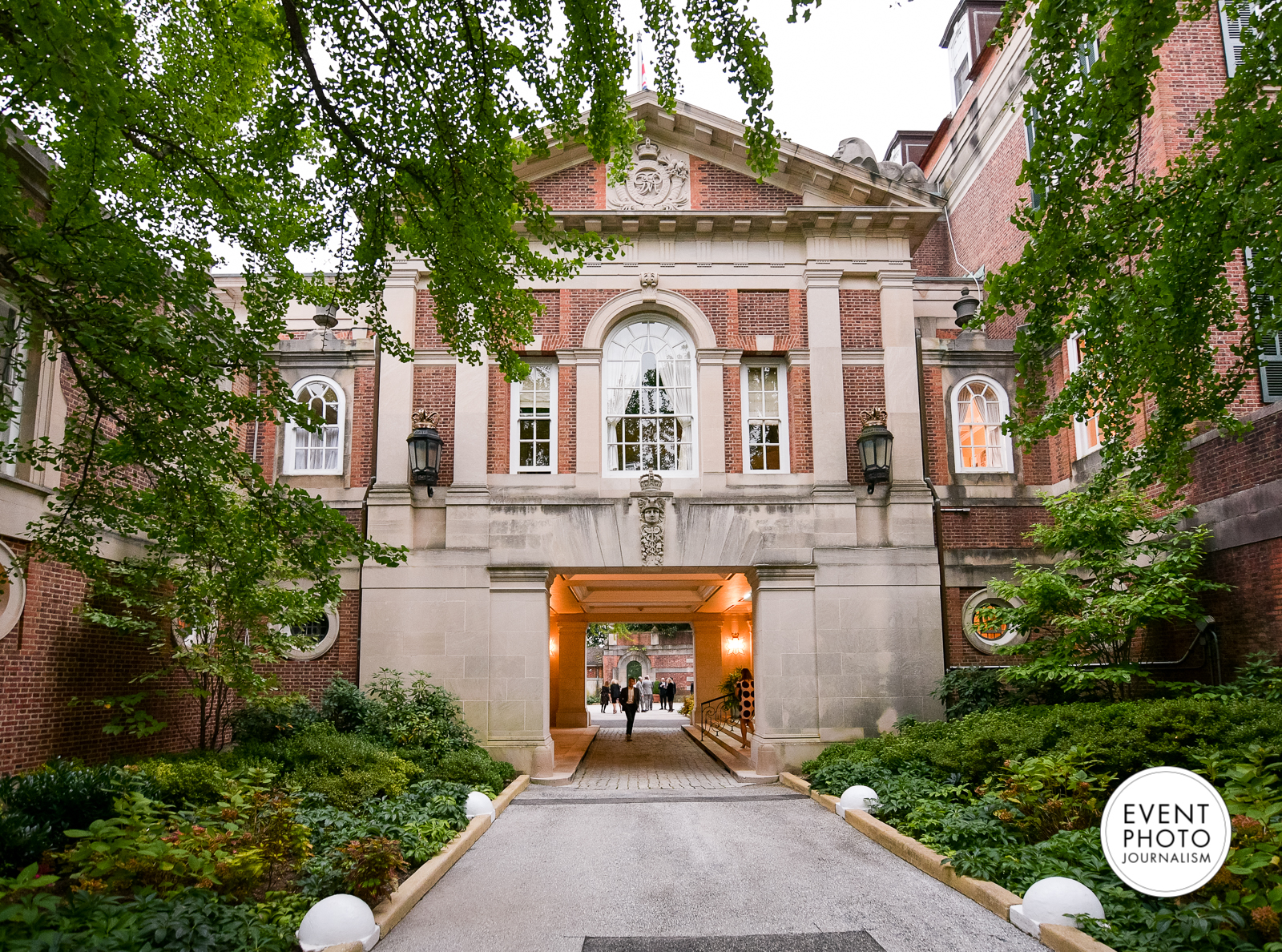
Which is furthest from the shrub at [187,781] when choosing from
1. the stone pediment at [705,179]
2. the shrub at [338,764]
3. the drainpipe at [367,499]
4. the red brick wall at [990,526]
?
the red brick wall at [990,526]

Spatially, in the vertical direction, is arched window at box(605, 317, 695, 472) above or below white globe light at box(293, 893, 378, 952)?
above

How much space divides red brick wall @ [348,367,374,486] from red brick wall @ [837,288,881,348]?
797 cm

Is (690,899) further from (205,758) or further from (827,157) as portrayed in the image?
(827,157)

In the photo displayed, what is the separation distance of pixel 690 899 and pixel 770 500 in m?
7.86

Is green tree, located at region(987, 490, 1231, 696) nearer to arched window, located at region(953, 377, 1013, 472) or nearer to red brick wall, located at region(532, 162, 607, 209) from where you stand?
arched window, located at region(953, 377, 1013, 472)

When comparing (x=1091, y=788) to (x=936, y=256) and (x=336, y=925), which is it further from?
(x=936, y=256)

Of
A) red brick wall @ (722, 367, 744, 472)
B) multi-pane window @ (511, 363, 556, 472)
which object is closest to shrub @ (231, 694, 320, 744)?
multi-pane window @ (511, 363, 556, 472)

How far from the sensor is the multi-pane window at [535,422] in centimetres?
1492

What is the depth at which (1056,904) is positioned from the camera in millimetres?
6301

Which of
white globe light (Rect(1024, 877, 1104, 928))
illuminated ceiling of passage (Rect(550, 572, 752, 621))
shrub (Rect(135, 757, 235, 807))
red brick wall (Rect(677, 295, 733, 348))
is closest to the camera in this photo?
white globe light (Rect(1024, 877, 1104, 928))

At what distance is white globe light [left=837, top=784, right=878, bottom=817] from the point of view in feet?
35.2

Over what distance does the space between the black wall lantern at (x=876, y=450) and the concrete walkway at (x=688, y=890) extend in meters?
5.12

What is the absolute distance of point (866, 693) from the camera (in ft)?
46.6

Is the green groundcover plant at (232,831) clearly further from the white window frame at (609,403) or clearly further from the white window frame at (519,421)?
the white window frame at (609,403)
